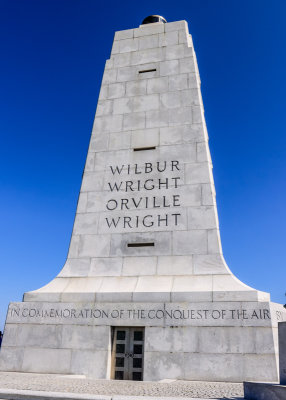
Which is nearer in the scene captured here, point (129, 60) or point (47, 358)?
point (47, 358)

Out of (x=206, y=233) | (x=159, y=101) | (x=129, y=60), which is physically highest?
(x=129, y=60)

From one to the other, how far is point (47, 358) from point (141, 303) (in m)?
2.79

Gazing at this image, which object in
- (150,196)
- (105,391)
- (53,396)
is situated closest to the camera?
(53,396)

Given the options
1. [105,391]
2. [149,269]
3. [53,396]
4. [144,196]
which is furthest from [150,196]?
[53,396]

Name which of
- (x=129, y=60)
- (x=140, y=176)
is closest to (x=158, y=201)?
(x=140, y=176)

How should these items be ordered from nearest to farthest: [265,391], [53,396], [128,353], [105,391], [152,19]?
[265,391] → [53,396] → [105,391] → [128,353] → [152,19]

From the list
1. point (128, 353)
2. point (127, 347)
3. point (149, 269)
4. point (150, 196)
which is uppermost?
point (150, 196)

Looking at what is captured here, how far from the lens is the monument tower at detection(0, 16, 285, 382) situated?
838 centimetres

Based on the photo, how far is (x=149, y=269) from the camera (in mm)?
10141

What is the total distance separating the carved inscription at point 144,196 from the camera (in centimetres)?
1070

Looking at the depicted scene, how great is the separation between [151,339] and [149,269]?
2052 mm

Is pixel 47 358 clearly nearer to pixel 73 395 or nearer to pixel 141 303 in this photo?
pixel 141 303

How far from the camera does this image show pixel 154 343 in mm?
8609

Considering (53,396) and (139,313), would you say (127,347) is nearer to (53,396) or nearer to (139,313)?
(139,313)
